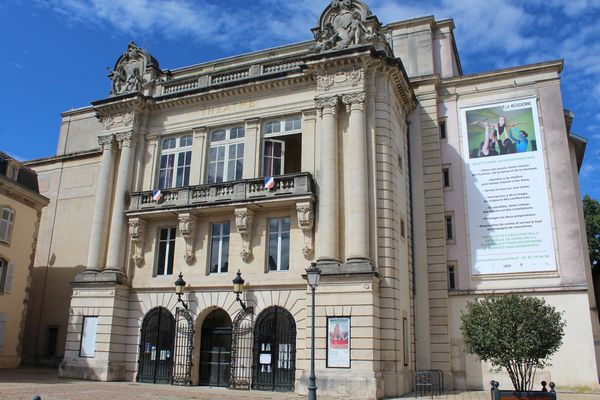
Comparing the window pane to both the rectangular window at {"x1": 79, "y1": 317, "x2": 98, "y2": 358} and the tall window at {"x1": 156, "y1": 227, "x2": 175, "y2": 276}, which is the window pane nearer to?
the tall window at {"x1": 156, "y1": 227, "x2": 175, "y2": 276}

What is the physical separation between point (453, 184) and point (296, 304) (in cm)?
1036

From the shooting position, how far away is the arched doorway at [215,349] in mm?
25203

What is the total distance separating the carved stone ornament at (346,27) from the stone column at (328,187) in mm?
2851

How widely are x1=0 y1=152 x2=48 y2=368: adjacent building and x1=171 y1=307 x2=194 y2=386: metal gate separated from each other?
40.0 feet

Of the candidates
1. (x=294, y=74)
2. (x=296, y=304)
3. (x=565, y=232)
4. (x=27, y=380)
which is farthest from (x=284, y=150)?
(x=27, y=380)

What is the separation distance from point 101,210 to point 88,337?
20.7 ft

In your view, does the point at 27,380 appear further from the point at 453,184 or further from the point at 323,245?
the point at 453,184

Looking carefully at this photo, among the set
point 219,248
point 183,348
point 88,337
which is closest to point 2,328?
point 88,337

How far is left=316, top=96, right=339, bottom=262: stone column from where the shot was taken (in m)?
23.3

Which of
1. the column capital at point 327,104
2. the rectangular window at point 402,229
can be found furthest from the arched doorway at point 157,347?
the column capital at point 327,104

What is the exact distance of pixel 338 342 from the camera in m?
21.8

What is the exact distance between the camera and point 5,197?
32188mm

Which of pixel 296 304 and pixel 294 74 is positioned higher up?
pixel 294 74

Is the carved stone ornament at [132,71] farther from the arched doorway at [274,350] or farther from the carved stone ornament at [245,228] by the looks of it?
the arched doorway at [274,350]
